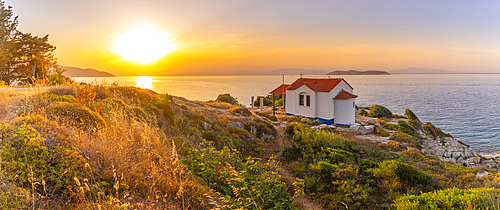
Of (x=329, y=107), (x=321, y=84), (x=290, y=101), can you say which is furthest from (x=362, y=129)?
(x=290, y=101)

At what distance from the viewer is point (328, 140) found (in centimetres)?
1140

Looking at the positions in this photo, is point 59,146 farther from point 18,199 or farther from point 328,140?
point 328,140

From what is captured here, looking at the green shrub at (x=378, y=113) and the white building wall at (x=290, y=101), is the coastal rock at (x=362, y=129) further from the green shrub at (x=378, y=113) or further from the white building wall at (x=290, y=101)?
the green shrub at (x=378, y=113)

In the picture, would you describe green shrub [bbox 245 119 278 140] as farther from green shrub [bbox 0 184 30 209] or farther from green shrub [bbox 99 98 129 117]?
green shrub [bbox 0 184 30 209]

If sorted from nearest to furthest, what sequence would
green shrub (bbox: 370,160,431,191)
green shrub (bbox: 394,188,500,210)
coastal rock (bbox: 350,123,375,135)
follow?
1. green shrub (bbox: 394,188,500,210)
2. green shrub (bbox: 370,160,431,191)
3. coastal rock (bbox: 350,123,375,135)

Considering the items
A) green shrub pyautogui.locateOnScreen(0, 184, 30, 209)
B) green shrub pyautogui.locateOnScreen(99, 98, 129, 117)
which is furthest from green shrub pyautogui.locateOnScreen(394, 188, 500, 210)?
green shrub pyautogui.locateOnScreen(99, 98, 129, 117)

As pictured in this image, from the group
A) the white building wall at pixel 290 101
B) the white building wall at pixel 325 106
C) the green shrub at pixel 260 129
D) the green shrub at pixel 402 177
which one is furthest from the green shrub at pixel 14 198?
the white building wall at pixel 290 101

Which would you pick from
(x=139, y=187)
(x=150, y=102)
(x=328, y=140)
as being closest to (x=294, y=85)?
(x=328, y=140)

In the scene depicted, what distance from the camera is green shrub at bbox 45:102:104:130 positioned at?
495cm

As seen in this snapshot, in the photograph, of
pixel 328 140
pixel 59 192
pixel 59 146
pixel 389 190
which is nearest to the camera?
pixel 59 192

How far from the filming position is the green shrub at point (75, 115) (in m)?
4.95

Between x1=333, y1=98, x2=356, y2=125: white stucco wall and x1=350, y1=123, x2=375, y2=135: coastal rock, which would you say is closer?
x1=350, y1=123, x2=375, y2=135: coastal rock

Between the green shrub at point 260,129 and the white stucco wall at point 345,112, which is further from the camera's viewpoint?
the white stucco wall at point 345,112

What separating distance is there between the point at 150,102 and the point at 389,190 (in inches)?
423
